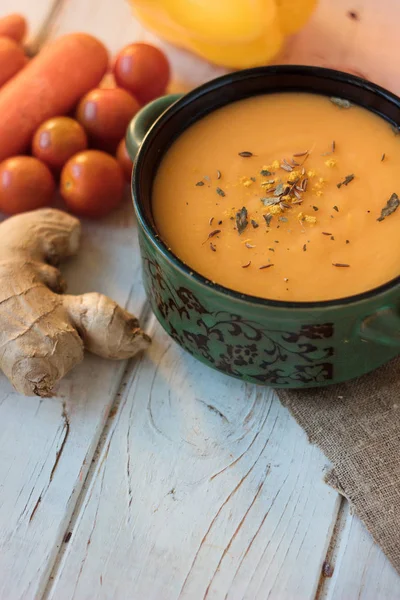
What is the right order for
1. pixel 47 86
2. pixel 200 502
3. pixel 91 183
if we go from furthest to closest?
pixel 47 86, pixel 91 183, pixel 200 502

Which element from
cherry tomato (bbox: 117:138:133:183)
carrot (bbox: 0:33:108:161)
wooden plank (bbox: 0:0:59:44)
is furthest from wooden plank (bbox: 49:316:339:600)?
wooden plank (bbox: 0:0:59:44)

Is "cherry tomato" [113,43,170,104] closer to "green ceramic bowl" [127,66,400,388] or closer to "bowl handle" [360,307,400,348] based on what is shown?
"green ceramic bowl" [127,66,400,388]

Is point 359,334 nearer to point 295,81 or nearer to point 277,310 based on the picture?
point 277,310

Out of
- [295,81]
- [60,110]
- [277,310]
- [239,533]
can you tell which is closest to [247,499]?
[239,533]

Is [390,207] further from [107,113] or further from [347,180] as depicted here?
[107,113]

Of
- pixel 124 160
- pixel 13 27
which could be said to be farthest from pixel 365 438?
pixel 13 27

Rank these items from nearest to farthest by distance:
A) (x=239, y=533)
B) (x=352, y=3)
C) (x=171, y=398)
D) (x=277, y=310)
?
1. (x=277, y=310)
2. (x=239, y=533)
3. (x=171, y=398)
4. (x=352, y=3)
